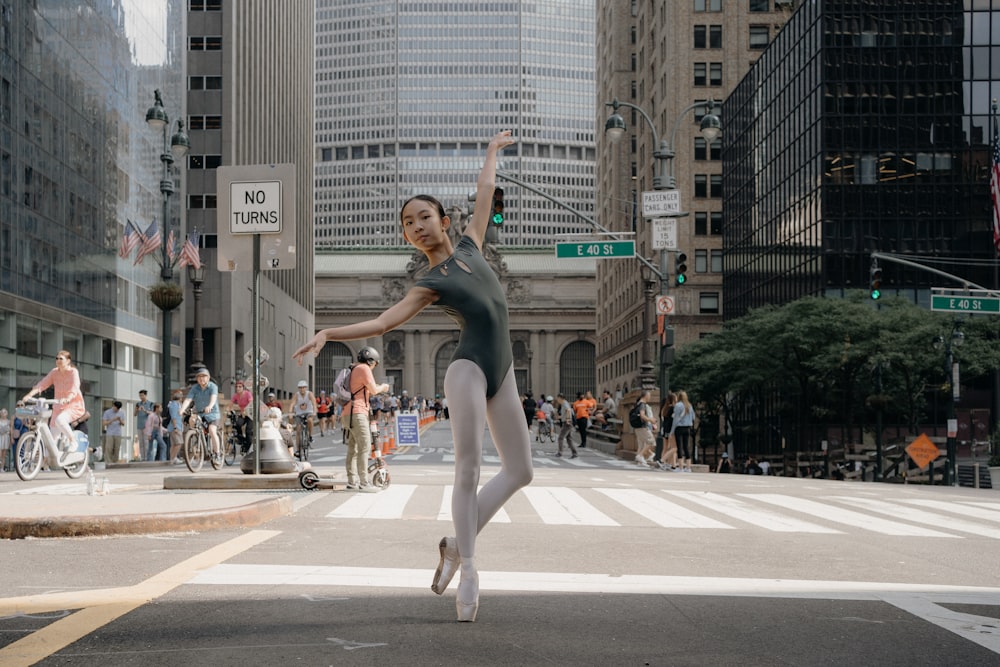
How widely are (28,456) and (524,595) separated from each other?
562 inches

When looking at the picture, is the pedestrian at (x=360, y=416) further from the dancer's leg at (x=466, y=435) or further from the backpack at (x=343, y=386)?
the dancer's leg at (x=466, y=435)

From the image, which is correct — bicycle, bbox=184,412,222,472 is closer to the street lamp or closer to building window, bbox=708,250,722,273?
the street lamp

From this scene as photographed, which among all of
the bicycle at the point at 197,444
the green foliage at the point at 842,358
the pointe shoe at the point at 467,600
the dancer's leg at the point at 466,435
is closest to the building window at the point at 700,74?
the green foliage at the point at 842,358

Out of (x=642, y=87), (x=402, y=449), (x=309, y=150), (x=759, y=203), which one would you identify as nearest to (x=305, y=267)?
(x=309, y=150)

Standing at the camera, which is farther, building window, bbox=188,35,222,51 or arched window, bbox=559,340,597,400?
arched window, bbox=559,340,597,400

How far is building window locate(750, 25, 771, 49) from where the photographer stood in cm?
8206

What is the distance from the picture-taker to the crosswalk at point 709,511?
11.2 metres

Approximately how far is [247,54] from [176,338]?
69.7 ft

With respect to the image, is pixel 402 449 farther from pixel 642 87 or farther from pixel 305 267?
pixel 305 267

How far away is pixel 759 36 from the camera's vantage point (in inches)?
3238

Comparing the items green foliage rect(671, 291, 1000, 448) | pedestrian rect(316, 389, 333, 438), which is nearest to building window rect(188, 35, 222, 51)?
pedestrian rect(316, 389, 333, 438)

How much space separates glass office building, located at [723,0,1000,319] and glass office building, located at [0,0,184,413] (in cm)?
3248

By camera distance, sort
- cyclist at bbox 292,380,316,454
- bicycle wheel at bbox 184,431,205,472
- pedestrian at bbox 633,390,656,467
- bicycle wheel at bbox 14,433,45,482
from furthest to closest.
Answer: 1. pedestrian at bbox 633,390,656,467
2. cyclist at bbox 292,380,316,454
3. bicycle wheel at bbox 184,431,205,472
4. bicycle wheel at bbox 14,433,45,482

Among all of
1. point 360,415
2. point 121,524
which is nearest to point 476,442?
point 121,524
